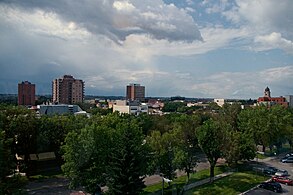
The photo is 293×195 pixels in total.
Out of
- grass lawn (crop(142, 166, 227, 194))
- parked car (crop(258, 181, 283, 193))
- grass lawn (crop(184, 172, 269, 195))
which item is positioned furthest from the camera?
parked car (crop(258, 181, 283, 193))

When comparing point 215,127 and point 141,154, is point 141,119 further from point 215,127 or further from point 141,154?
point 141,154

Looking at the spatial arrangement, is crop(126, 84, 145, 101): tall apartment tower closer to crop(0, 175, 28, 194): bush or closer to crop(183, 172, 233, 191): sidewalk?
crop(183, 172, 233, 191): sidewalk

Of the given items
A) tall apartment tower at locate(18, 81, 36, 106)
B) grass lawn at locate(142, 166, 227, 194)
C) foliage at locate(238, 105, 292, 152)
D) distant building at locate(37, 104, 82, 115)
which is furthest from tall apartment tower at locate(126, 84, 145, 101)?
grass lawn at locate(142, 166, 227, 194)

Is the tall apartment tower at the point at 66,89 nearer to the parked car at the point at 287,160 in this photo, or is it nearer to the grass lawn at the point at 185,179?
the parked car at the point at 287,160

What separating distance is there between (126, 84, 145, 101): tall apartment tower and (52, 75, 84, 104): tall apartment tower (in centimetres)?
4569

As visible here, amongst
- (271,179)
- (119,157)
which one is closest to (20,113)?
(119,157)

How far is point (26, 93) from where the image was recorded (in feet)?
357

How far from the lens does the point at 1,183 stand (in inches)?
588

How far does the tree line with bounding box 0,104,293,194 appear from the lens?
19.1m

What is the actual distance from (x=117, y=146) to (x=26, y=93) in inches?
3907

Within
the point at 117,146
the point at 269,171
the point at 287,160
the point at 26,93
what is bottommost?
the point at 287,160

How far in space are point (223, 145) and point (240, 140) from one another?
4297 mm

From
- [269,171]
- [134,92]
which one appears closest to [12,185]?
[269,171]

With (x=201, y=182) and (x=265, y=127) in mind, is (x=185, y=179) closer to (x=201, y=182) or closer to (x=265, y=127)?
(x=201, y=182)
